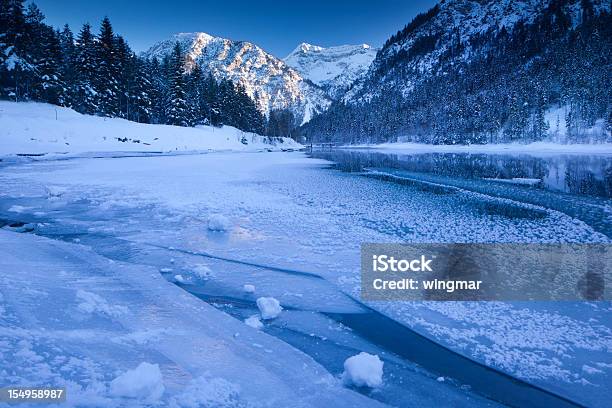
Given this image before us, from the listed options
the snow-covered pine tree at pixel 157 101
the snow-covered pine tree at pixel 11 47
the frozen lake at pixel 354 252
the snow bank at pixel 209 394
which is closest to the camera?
the snow bank at pixel 209 394

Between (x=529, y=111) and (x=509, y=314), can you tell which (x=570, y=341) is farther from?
(x=529, y=111)

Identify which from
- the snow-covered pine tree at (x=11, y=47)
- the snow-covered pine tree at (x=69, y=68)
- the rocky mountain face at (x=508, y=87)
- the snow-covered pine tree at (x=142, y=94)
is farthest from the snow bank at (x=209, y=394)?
the rocky mountain face at (x=508, y=87)

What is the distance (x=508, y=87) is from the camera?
338ft

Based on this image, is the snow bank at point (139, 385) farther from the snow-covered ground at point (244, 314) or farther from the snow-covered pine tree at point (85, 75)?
the snow-covered pine tree at point (85, 75)

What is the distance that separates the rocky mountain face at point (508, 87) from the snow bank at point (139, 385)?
80.9 m

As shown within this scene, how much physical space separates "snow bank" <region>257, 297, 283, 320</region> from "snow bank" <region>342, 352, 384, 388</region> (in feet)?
5.00

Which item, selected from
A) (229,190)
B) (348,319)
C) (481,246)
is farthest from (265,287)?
(229,190)

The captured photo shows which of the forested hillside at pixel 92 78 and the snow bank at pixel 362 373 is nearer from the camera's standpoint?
the snow bank at pixel 362 373

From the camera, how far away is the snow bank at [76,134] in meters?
32.9

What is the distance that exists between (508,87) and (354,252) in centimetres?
11768

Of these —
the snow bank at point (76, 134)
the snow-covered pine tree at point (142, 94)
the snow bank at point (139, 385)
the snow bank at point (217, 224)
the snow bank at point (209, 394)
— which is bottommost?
the snow bank at point (209, 394)

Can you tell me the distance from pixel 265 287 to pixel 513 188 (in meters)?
15.5

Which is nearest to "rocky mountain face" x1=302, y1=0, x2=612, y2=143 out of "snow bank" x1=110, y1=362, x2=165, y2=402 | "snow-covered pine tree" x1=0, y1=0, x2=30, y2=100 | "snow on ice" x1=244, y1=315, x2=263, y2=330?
"snow on ice" x1=244, y1=315, x2=263, y2=330

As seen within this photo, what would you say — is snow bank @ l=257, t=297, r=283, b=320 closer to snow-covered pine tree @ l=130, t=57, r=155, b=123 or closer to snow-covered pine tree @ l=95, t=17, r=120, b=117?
snow-covered pine tree @ l=95, t=17, r=120, b=117
